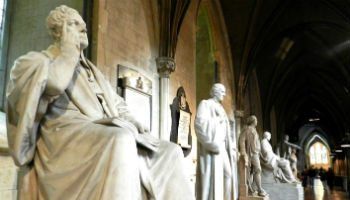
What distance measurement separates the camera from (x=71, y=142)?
209 cm

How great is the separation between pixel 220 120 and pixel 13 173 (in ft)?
7.58

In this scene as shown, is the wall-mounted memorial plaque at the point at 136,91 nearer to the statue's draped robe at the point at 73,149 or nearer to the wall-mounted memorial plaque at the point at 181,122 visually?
the wall-mounted memorial plaque at the point at 181,122

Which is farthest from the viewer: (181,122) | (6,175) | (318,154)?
(318,154)

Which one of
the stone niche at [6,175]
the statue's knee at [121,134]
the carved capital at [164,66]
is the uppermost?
the carved capital at [164,66]

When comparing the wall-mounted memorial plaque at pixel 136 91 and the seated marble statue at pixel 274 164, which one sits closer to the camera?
the wall-mounted memorial plaque at pixel 136 91

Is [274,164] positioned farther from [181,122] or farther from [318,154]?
[318,154]

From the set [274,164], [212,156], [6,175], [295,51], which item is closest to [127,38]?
[212,156]

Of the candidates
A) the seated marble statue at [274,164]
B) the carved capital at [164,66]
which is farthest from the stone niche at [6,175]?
the seated marble statue at [274,164]

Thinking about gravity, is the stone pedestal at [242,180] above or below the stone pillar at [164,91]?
below

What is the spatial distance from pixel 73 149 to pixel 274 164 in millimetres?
7984

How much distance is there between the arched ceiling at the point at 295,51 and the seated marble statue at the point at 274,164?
3.61m

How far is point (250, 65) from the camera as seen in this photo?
12.9 metres

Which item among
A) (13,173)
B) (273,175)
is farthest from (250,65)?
(13,173)

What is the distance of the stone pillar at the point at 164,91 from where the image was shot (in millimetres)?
7123
